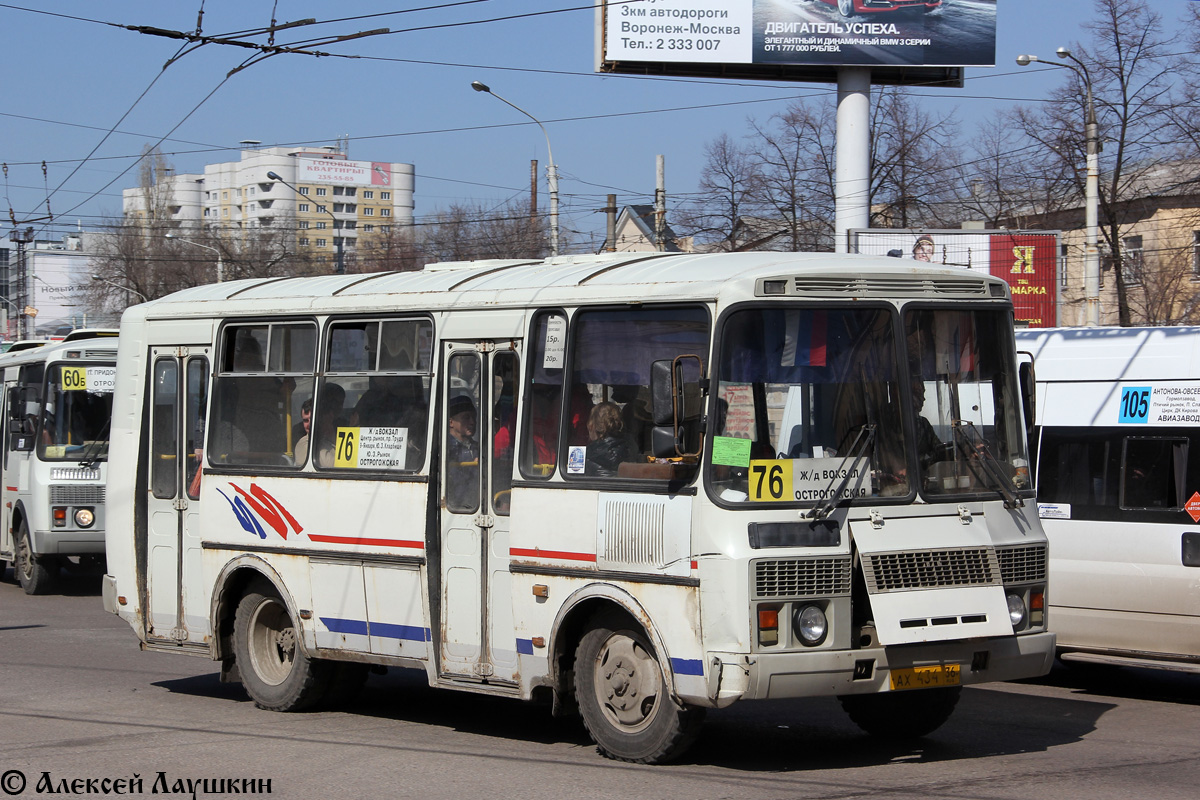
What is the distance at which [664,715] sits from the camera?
762 cm

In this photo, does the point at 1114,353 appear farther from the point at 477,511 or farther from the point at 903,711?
the point at 477,511

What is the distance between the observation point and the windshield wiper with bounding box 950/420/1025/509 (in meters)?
8.00

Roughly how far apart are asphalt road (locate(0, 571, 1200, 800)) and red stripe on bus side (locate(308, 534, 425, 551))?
1171 millimetres

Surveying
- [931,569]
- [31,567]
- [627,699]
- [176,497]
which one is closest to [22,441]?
[31,567]

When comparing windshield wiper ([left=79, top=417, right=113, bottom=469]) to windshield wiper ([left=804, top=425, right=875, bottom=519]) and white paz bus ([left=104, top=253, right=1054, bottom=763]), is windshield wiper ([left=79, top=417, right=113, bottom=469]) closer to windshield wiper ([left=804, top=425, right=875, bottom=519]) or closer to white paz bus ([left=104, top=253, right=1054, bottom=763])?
white paz bus ([left=104, top=253, right=1054, bottom=763])

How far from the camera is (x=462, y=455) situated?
881 centimetres

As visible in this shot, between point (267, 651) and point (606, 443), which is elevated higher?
point (606, 443)

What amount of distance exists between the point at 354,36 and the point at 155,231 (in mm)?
72237

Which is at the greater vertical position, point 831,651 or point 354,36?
point 354,36

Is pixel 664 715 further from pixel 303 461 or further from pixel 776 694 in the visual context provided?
pixel 303 461

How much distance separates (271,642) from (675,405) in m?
4.36

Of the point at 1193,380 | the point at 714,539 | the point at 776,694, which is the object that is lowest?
the point at 776,694

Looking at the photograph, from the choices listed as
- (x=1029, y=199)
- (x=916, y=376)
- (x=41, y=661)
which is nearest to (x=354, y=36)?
(x=41, y=661)

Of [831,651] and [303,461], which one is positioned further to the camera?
[303,461]
